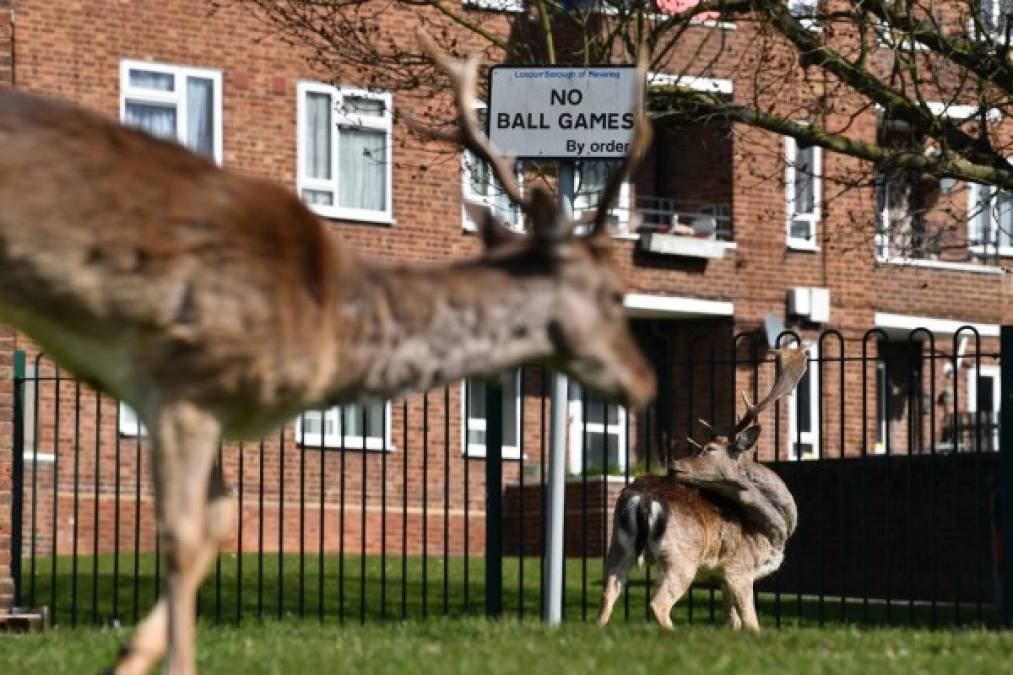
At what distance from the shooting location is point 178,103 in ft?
93.8

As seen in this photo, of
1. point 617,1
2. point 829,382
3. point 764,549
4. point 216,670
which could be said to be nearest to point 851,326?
point 829,382

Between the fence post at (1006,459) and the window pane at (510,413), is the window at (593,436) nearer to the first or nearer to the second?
the window pane at (510,413)

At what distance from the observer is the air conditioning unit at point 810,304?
31.9 m

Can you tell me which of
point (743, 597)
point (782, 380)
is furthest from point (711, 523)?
point (782, 380)

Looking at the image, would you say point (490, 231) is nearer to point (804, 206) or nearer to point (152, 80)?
point (152, 80)

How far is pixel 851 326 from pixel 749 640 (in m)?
22.8

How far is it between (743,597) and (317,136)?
57.3ft

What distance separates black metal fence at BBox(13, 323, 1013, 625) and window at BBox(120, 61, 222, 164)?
3549 millimetres

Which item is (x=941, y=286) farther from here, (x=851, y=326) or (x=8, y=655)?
(x=8, y=655)

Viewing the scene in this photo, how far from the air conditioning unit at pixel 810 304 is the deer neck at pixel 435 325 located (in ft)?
77.8

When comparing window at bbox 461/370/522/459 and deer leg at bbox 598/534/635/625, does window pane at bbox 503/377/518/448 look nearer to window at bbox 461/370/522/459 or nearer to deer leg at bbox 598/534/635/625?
window at bbox 461/370/522/459

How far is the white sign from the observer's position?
11.6m

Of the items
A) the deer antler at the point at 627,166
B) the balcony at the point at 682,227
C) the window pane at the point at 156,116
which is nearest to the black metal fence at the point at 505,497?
the balcony at the point at 682,227

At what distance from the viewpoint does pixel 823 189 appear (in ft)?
100
